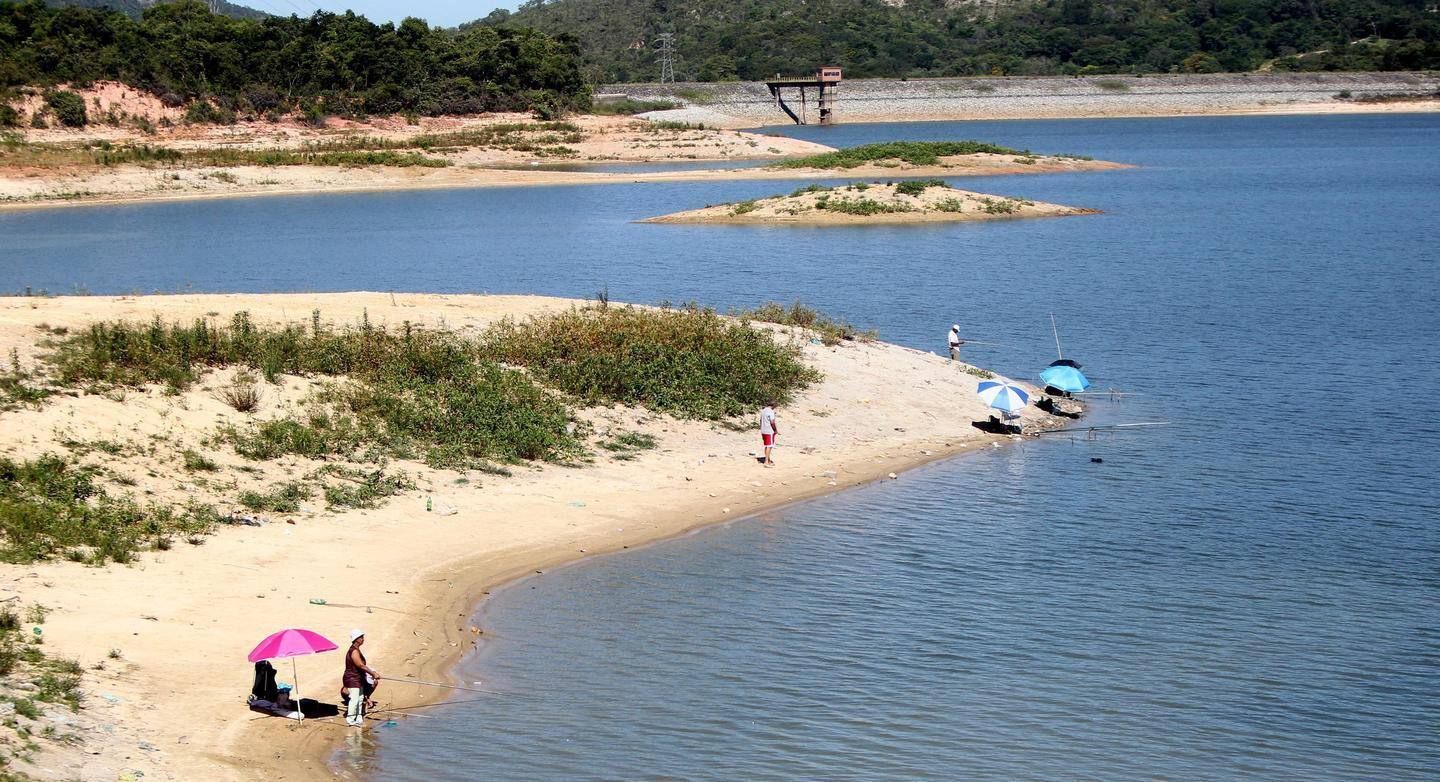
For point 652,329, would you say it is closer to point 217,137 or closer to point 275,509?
point 275,509

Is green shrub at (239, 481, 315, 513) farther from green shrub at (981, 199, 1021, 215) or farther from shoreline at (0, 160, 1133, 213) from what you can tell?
shoreline at (0, 160, 1133, 213)

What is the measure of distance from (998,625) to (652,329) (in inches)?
513

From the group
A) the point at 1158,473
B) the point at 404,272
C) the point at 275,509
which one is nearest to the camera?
the point at 275,509

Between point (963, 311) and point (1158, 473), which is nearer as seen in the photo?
point (1158, 473)

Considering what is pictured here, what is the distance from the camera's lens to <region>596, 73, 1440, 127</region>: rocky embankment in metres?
185

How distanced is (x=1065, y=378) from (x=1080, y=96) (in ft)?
566

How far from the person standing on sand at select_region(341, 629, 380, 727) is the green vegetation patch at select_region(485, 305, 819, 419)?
12.3 meters

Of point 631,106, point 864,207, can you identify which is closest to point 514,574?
point 864,207

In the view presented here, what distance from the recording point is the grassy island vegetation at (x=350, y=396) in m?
18.4

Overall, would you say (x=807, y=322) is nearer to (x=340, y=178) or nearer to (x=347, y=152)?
(x=340, y=178)

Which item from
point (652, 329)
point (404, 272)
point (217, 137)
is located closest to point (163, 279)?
point (404, 272)

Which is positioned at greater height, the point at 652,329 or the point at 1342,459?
the point at 652,329

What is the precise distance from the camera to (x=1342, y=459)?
24.8 metres

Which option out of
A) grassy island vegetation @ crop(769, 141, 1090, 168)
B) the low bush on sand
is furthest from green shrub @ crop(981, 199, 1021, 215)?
the low bush on sand
